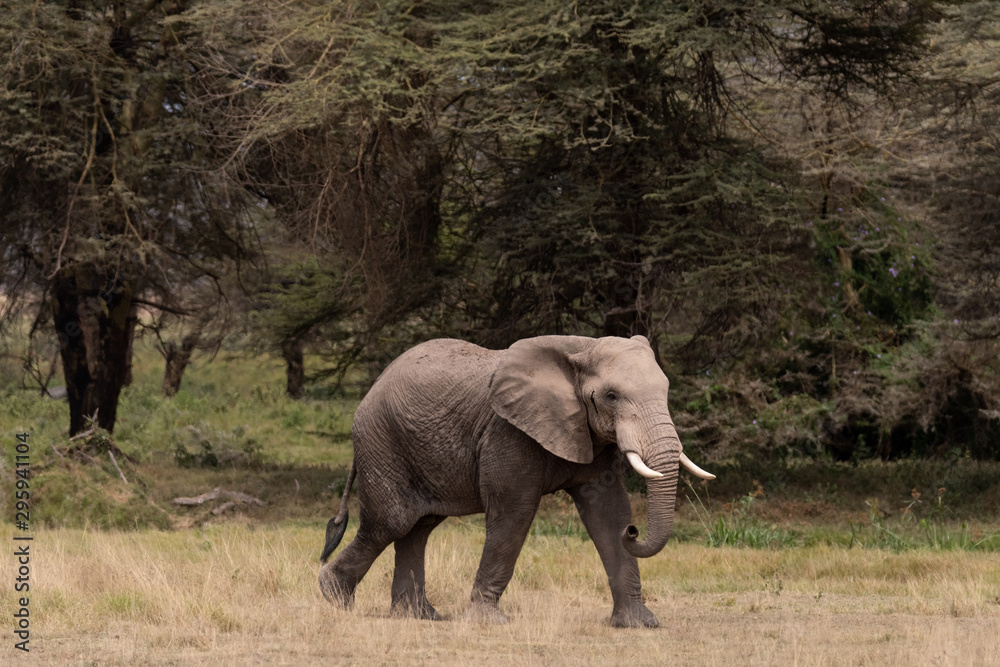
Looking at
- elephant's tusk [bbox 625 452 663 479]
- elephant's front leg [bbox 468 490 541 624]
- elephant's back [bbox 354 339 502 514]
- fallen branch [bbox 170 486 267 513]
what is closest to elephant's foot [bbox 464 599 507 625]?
elephant's front leg [bbox 468 490 541 624]

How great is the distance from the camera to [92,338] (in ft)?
63.7

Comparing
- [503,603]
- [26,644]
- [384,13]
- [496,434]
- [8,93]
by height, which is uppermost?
[384,13]

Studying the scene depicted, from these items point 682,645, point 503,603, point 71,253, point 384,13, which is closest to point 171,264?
point 71,253

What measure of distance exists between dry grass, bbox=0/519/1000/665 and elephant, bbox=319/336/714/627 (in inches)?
13.8

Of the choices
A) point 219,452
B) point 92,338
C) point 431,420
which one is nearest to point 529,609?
point 431,420

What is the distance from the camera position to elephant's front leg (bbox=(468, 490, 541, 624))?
8.11 metres

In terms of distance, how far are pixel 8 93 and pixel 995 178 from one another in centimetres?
1247

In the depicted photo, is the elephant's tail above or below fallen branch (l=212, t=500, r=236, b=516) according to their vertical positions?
above

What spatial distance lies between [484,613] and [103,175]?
463 inches

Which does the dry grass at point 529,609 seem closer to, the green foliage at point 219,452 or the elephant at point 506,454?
the elephant at point 506,454

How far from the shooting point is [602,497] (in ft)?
27.0

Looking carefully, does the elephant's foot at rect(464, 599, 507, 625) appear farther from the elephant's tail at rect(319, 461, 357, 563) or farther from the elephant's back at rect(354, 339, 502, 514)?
the elephant's tail at rect(319, 461, 357, 563)

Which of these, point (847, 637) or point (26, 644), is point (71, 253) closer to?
point (26, 644)

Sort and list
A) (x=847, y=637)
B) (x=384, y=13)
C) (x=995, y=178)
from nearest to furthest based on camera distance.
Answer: (x=847, y=637) < (x=995, y=178) < (x=384, y=13)
